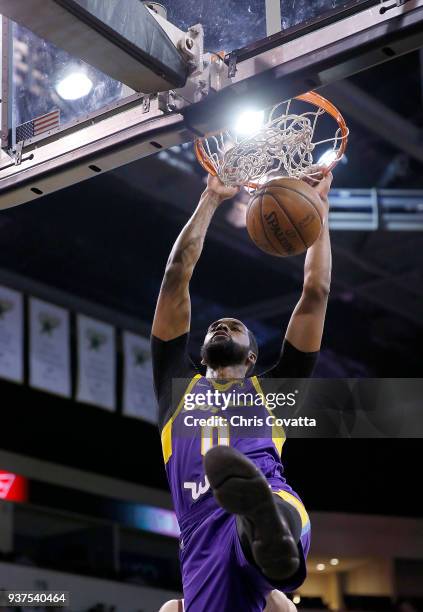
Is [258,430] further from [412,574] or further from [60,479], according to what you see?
[412,574]

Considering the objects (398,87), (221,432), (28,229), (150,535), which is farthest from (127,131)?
(150,535)

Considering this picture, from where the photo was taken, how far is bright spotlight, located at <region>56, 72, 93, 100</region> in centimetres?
395

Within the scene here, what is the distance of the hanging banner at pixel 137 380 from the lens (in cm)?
1127

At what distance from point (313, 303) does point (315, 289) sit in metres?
0.06

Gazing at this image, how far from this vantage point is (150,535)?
13.2 m

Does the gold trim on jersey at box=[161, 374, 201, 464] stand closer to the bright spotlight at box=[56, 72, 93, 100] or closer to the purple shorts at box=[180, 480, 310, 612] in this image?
the purple shorts at box=[180, 480, 310, 612]

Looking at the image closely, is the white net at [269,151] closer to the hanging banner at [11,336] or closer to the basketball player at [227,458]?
the basketball player at [227,458]

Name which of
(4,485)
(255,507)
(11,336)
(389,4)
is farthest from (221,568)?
(4,485)

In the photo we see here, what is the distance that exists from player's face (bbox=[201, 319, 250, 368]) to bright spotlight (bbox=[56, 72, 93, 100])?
105cm

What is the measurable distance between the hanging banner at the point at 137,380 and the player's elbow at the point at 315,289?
737 cm

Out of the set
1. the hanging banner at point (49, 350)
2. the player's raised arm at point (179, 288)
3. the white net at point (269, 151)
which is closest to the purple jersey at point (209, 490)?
the player's raised arm at point (179, 288)

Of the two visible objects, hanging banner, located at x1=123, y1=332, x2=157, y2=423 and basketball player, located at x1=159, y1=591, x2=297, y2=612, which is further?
hanging banner, located at x1=123, y1=332, x2=157, y2=423

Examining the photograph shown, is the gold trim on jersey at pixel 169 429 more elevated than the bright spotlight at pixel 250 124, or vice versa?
the bright spotlight at pixel 250 124

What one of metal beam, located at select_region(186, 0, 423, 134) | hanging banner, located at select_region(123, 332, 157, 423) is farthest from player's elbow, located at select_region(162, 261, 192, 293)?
hanging banner, located at select_region(123, 332, 157, 423)
